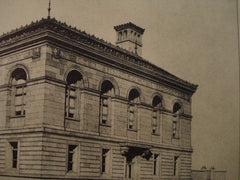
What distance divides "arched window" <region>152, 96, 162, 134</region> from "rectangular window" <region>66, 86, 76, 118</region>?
578 cm

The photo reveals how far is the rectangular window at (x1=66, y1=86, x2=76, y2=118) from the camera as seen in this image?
15.4 metres

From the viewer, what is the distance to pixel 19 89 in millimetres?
15172

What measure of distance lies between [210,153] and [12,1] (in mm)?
9945

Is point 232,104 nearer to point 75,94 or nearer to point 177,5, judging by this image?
point 177,5

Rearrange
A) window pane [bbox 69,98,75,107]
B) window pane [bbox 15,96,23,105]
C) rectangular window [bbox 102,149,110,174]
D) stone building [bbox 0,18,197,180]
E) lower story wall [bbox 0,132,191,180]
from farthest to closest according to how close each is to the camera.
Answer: rectangular window [bbox 102,149,110,174] → window pane [bbox 69,98,75,107] → window pane [bbox 15,96,23,105] → stone building [bbox 0,18,197,180] → lower story wall [bbox 0,132,191,180]

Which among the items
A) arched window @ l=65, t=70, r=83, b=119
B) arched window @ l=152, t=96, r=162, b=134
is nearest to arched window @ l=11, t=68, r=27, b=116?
arched window @ l=65, t=70, r=83, b=119

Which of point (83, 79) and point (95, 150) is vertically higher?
point (83, 79)

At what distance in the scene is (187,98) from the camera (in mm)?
22938

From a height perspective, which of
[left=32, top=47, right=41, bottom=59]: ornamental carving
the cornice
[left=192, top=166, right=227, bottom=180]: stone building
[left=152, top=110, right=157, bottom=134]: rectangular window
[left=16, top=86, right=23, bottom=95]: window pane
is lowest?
[left=192, top=166, right=227, bottom=180]: stone building

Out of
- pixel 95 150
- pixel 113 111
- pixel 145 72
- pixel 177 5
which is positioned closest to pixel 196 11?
pixel 177 5

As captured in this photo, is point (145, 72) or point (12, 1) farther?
point (145, 72)

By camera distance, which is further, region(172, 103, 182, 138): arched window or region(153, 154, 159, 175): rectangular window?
region(172, 103, 182, 138): arched window

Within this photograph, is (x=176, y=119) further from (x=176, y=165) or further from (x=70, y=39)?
(x=70, y=39)

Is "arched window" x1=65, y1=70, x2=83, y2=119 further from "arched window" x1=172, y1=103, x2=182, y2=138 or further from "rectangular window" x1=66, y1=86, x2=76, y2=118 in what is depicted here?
"arched window" x1=172, y1=103, x2=182, y2=138
